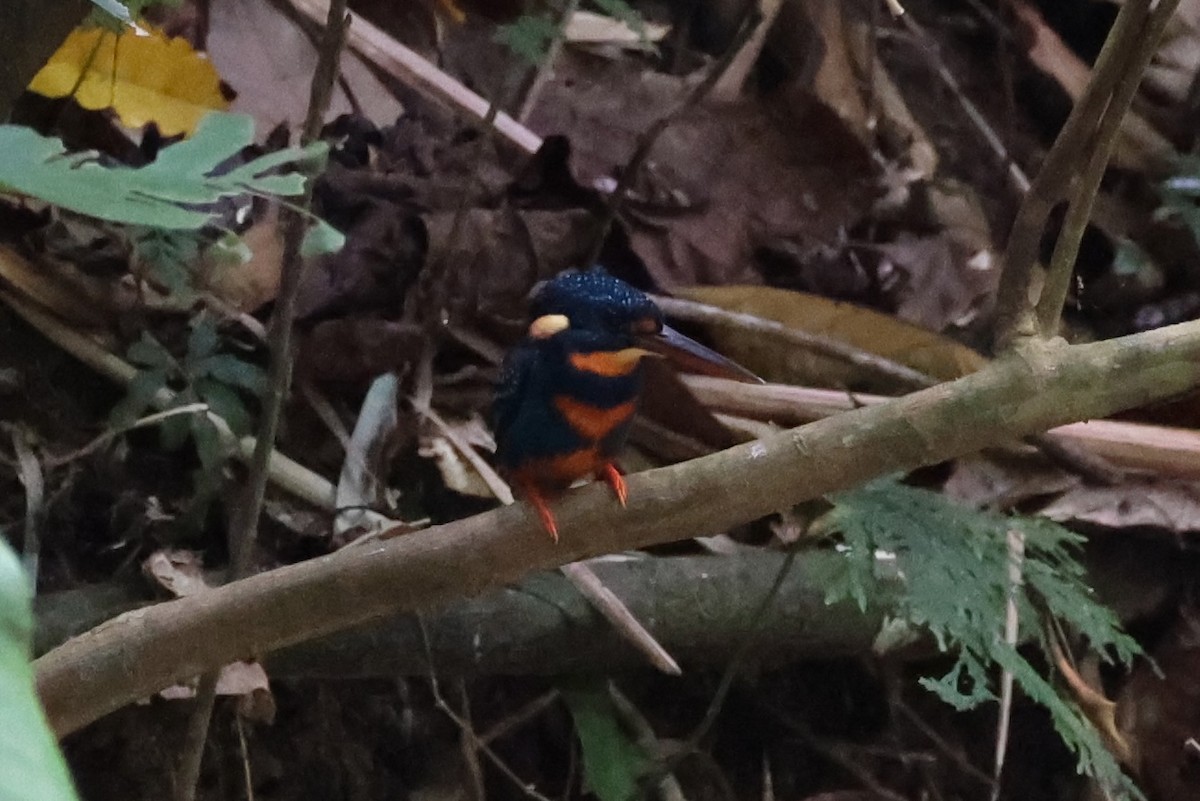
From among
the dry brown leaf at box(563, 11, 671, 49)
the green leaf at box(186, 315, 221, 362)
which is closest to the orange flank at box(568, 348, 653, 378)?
the green leaf at box(186, 315, 221, 362)

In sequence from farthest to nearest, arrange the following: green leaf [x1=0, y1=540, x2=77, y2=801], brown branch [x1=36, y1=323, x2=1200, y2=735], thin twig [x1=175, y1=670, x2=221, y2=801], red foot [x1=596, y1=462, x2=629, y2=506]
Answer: thin twig [x1=175, y1=670, x2=221, y2=801] → red foot [x1=596, y1=462, x2=629, y2=506] → brown branch [x1=36, y1=323, x2=1200, y2=735] → green leaf [x1=0, y1=540, x2=77, y2=801]

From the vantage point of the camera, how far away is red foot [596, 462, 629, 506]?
119cm

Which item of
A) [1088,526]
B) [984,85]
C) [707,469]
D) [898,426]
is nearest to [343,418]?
[707,469]

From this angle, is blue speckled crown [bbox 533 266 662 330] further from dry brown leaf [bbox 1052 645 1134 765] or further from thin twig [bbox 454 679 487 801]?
dry brown leaf [bbox 1052 645 1134 765]

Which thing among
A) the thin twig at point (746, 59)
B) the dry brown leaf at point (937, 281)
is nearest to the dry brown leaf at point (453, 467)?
the dry brown leaf at point (937, 281)

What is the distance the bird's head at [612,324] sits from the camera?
1.30 meters

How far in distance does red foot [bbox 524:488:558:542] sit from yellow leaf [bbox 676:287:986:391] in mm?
758

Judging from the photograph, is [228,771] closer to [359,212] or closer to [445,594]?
[445,594]

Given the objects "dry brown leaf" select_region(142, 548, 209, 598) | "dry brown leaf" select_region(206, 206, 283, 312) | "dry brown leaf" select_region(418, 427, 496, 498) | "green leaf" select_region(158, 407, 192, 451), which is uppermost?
"dry brown leaf" select_region(206, 206, 283, 312)

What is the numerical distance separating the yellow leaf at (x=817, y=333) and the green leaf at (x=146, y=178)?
0.97 m

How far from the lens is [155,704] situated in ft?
5.43

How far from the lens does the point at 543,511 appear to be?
4.02 ft

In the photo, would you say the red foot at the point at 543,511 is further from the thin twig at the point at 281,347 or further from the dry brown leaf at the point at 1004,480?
the dry brown leaf at the point at 1004,480

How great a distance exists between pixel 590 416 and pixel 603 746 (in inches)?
23.2
